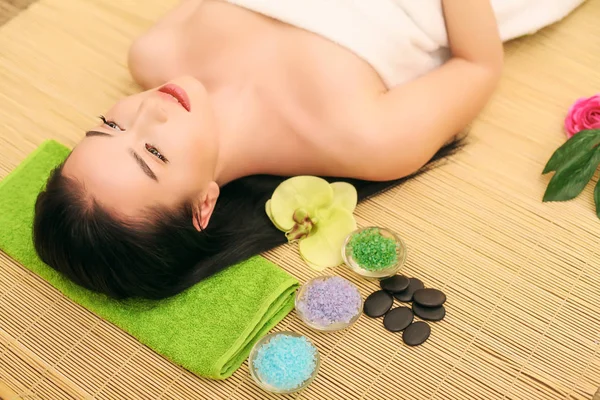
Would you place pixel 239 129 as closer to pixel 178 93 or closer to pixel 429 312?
pixel 178 93

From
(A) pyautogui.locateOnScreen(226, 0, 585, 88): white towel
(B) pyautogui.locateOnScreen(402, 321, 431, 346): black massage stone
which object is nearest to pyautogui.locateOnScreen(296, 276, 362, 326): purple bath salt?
(B) pyautogui.locateOnScreen(402, 321, 431, 346): black massage stone

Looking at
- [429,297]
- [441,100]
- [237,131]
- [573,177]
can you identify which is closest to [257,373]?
[429,297]

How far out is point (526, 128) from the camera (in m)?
1.64

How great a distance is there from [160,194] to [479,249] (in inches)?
29.0

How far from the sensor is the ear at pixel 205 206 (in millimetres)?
1363

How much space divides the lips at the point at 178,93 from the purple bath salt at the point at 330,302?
49cm

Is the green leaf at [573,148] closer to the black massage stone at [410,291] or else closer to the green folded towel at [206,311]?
the black massage stone at [410,291]

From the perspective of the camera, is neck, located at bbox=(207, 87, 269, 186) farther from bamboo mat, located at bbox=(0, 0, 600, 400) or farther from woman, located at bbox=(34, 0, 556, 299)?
bamboo mat, located at bbox=(0, 0, 600, 400)

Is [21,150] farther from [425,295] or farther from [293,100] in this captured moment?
[425,295]

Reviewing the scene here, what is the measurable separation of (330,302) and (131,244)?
433 mm

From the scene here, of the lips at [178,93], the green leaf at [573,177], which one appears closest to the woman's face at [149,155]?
the lips at [178,93]

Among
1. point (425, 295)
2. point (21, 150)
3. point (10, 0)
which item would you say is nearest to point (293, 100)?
point (425, 295)

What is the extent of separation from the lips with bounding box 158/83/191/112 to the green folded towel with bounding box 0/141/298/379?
391 mm

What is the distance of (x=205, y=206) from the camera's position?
1394mm
